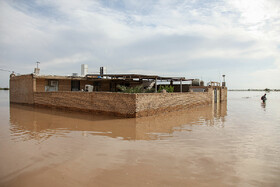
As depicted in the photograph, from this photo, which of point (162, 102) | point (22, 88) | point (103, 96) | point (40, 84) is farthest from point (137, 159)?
point (22, 88)

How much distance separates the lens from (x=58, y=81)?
736 inches

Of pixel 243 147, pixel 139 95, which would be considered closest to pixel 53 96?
pixel 139 95

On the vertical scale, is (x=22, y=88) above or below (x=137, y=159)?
above

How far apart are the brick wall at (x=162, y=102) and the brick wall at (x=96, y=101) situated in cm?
60

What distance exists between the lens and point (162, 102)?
1251 cm

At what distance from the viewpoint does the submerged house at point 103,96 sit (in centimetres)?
1073

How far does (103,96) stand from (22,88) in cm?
1190

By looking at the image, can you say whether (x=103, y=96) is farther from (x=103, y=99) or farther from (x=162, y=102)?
(x=162, y=102)

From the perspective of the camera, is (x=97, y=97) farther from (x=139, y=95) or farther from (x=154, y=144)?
(x=154, y=144)

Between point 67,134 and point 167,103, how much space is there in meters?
8.00

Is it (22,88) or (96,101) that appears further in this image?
(22,88)

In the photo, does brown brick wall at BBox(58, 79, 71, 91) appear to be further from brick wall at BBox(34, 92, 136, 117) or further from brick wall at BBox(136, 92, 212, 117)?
brick wall at BBox(136, 92, 212, 117)

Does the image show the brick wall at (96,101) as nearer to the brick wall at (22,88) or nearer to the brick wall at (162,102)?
the brick wall at (162,102)

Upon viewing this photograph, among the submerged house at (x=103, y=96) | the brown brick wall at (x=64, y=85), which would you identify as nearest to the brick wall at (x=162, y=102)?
the submerged house at (x=103, y=96)
